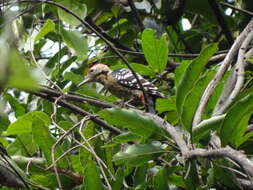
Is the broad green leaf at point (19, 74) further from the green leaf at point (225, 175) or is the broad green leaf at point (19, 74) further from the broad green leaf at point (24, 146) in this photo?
the broad green leaf at point (24, 146)

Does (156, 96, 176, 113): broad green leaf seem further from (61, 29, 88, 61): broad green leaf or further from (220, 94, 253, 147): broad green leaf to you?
(220, 94, 253, 147): broad green leaf

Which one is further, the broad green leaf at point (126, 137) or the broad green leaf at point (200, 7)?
the broad green leaf at point (200, 7)

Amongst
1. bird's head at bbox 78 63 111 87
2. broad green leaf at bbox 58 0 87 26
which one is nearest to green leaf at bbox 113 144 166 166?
broad green leaf at bbox 58 0 87 26

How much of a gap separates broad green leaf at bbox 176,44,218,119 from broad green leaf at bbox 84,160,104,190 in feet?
1.49

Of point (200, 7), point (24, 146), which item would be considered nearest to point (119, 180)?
point (24, 146)

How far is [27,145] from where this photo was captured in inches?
110

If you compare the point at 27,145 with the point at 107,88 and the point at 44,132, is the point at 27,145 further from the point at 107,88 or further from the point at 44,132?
the point at 107,88

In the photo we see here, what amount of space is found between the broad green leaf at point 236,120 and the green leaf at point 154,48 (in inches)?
43.7

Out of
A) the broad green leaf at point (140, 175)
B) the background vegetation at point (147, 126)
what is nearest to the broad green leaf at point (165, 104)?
the background vegetation at point (147, 126)

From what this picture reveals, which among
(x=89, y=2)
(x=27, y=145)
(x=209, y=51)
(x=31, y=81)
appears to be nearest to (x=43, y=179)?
(x=27, y=145)

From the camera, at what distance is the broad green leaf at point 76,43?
9.55 ft

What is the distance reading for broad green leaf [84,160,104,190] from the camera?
78.4 inches

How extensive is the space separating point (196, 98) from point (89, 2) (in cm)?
162

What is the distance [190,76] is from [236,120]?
0.28 meters
